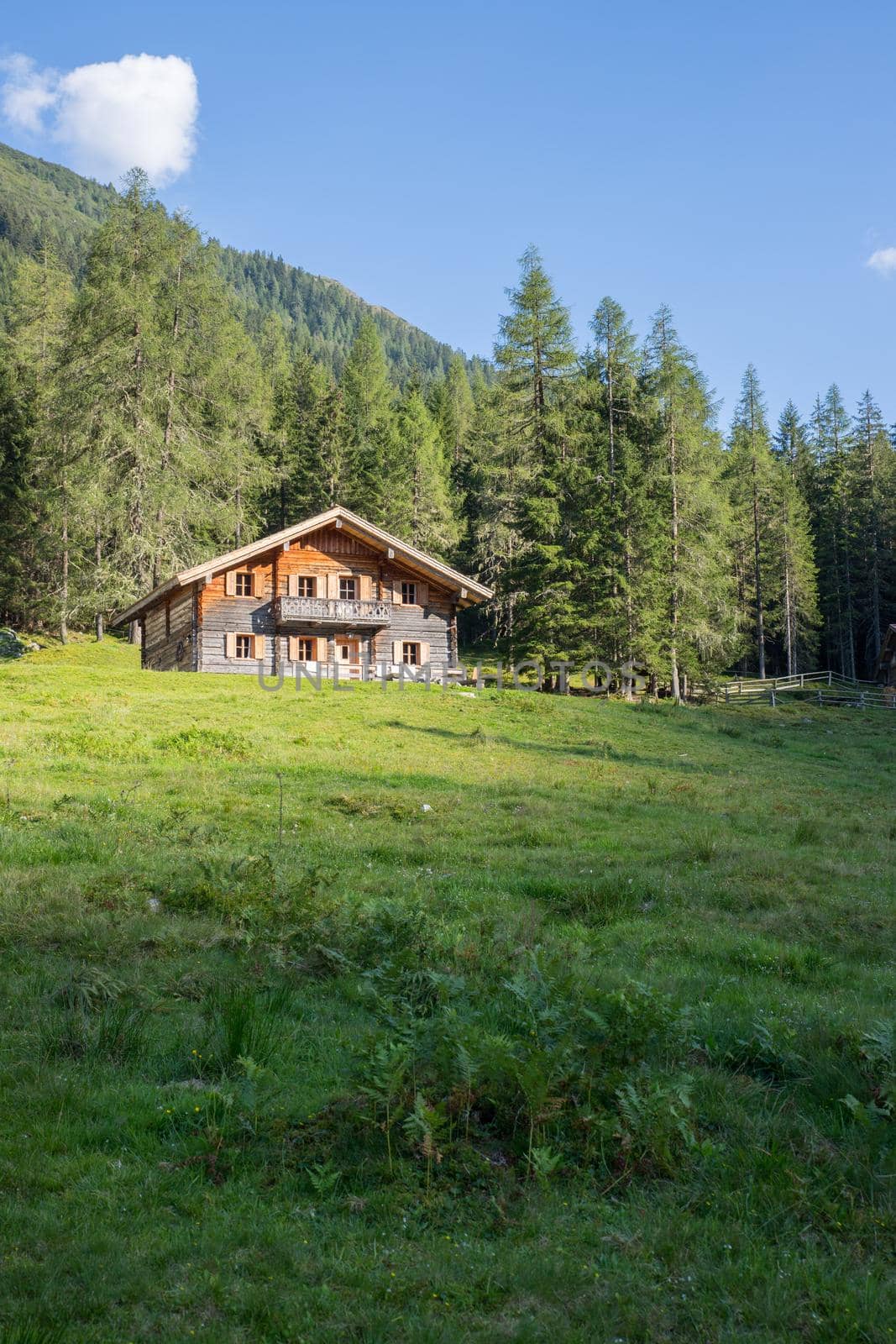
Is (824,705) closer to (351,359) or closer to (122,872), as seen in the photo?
(122,872)

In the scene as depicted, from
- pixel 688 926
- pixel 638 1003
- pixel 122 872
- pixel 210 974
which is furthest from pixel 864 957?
pixel 122 872

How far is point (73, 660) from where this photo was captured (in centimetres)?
4600

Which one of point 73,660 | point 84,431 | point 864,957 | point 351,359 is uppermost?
point 351,359

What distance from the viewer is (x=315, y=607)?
3822cm

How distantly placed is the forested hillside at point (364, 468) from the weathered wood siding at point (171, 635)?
5.51 ft

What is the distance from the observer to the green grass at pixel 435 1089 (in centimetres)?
371

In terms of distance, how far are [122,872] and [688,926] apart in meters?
5.98

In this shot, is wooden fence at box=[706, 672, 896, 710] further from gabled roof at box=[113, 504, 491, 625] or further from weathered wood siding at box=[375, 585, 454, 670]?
gabled roof at box=[113, 504, 491, 625]

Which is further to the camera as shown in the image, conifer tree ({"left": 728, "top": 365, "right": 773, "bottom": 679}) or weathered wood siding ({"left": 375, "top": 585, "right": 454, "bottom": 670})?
conifer tree ({"left": 728, "top": 365, "right": 773, "bottom": 679})

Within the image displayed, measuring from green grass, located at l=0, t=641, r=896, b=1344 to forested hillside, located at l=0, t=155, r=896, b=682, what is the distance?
3201cm

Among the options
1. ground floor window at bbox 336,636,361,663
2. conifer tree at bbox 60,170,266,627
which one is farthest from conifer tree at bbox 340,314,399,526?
ground floor window at bbox 336,636,361,663

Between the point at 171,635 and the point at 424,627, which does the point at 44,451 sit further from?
the point at 424,627

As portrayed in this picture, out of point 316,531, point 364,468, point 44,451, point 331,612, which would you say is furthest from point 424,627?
point 364,468

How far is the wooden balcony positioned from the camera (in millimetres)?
38094
